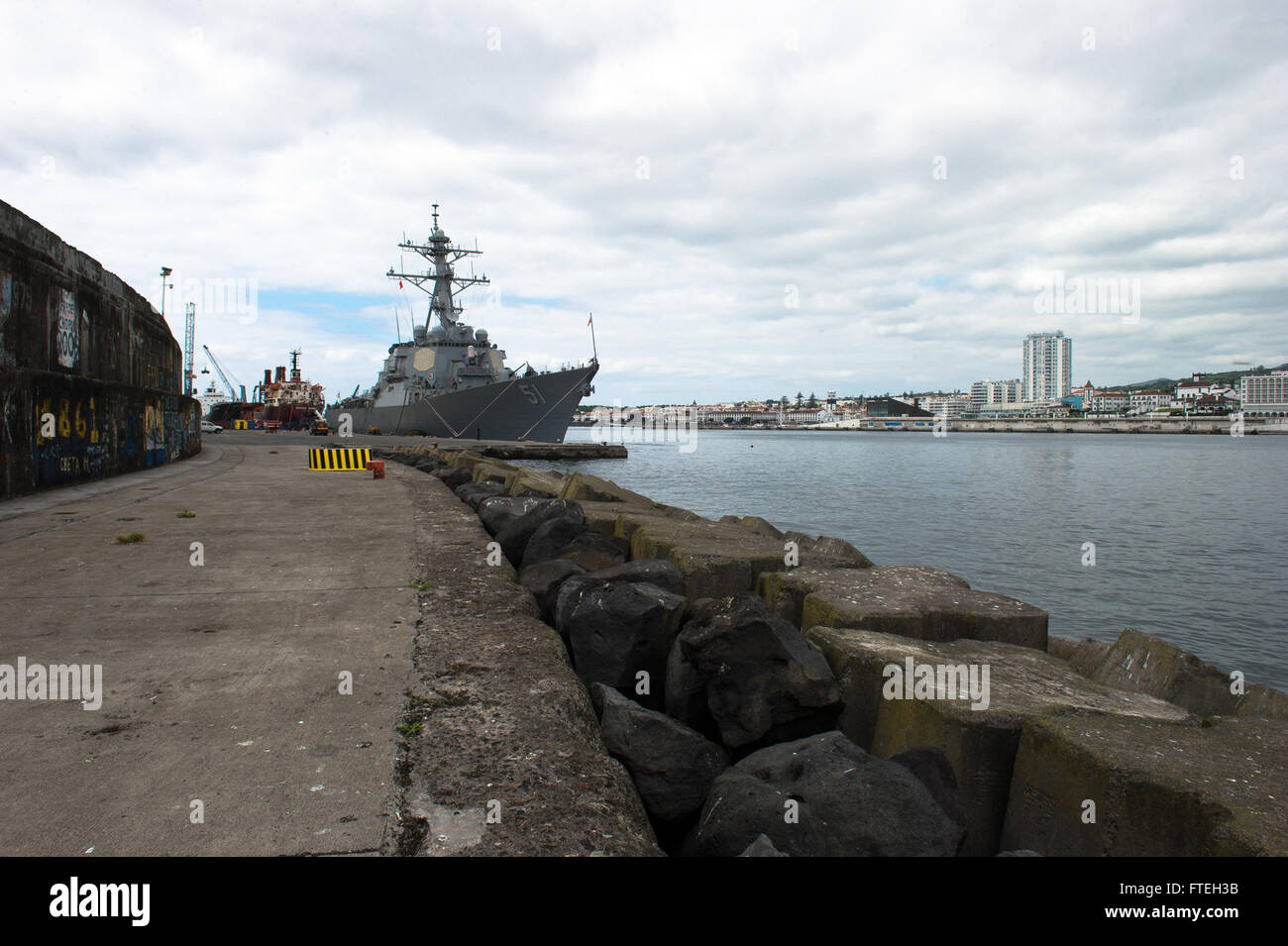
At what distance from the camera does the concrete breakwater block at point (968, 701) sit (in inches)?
111

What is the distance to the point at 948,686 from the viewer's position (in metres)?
3.07

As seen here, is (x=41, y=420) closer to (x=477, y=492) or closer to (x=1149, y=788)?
(x=477, y=492)

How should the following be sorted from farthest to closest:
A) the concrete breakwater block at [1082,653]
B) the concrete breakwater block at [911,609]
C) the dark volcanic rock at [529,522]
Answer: the dark volcanic rock at [529,522]
the concrete breakwater block at [1082,653]
the concrete breakwater block at [911,609]

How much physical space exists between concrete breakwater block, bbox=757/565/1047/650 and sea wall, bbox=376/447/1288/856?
0.04 ft

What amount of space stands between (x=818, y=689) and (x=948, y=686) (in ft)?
1.80

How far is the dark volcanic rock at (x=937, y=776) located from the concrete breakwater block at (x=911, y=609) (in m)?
1.23

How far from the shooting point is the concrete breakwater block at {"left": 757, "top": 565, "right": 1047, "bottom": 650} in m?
3.91

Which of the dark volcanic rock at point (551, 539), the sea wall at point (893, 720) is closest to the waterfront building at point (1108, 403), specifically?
the dark volcanic rock at point (551, 539)

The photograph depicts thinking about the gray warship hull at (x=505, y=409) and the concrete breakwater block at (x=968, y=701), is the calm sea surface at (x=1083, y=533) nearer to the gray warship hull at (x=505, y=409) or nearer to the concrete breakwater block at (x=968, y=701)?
the concrete breakwater block at (x=968, y=701)

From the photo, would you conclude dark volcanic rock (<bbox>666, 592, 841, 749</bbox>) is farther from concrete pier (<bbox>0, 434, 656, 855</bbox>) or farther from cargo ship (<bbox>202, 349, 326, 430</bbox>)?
cargo ship (<bbox>202, 349, 326, 430</bbox>)

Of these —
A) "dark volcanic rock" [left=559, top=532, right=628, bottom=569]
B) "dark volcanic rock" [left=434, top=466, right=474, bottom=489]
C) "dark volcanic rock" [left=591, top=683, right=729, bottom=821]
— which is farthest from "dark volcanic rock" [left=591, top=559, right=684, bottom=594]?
"dark volcanic rock" [left=434, top=466, right=474, bottom=489]
